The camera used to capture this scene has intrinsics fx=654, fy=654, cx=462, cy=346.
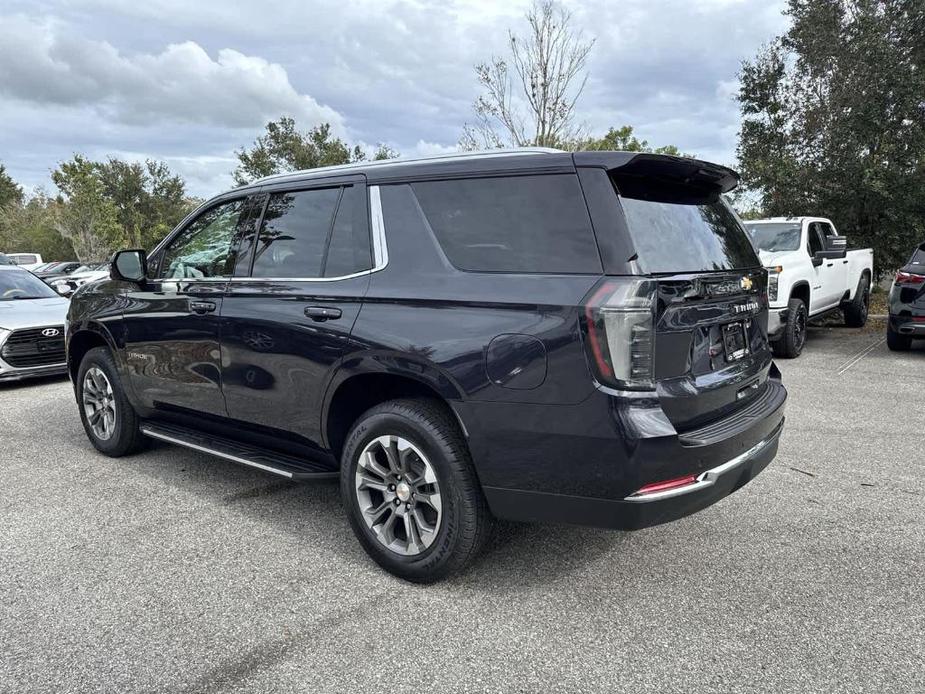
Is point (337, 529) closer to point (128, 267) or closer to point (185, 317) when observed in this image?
point (185, 317)

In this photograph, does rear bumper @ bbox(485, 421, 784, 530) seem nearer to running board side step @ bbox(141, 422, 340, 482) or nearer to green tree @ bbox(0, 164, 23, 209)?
running board side step @ bbox(141, 422, 340, 482)

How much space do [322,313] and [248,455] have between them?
101cm

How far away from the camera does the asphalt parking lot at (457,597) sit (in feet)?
7.72

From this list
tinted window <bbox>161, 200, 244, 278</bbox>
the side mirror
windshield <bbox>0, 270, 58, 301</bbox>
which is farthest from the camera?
windshield <bbox>0, 270, 58, 301</bbox>

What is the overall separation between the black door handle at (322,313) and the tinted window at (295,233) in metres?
0.21

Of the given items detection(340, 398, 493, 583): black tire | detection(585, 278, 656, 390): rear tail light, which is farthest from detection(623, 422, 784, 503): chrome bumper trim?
detection(340, 398, 493, 583): black tire

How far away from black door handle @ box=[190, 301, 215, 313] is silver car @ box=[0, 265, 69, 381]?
5136mm

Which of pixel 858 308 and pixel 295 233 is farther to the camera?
pixel 858 308

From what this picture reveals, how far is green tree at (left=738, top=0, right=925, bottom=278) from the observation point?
12.7m

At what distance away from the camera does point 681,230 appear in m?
2.89

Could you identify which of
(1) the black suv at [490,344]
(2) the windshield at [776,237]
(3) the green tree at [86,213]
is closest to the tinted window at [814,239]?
(2) the windshield at [776,237]

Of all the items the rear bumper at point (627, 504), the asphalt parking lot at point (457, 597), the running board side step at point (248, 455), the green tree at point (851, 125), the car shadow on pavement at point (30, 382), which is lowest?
the car shadow on pavement at point (30, 382)

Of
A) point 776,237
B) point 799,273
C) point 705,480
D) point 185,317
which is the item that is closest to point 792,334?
point 799,273

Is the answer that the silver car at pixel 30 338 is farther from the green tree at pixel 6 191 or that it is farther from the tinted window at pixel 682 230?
the green tree at pixel 6 191
